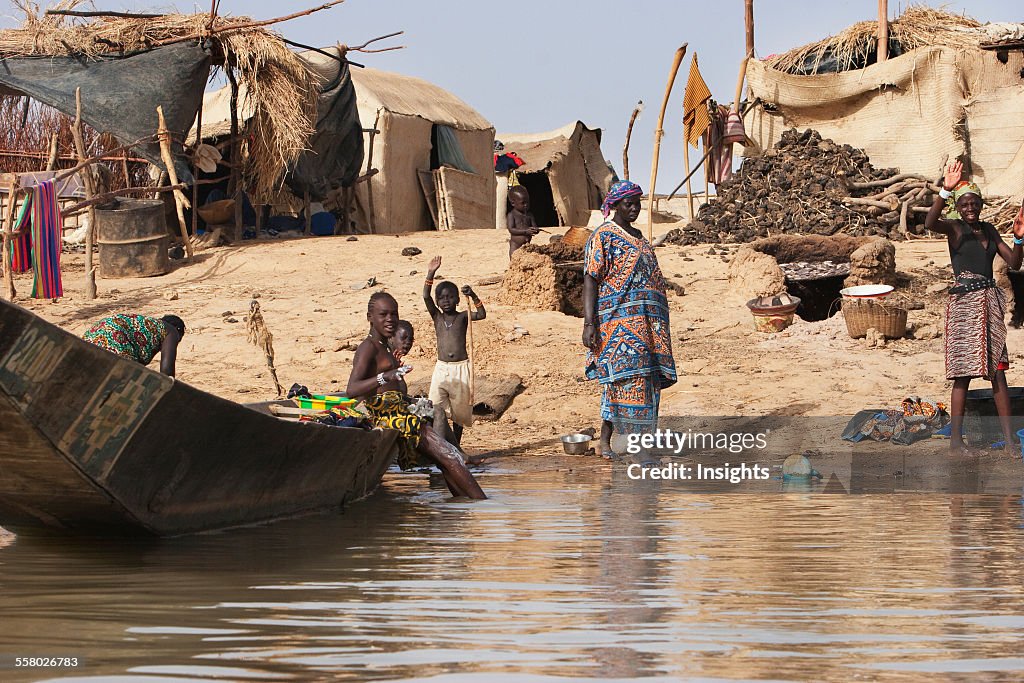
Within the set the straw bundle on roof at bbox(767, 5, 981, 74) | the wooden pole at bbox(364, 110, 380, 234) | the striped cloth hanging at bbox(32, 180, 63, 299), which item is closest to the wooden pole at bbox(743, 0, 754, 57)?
the straw bundle on roof at bbox(767, 5, 981, 74)

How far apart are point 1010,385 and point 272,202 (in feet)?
34.3

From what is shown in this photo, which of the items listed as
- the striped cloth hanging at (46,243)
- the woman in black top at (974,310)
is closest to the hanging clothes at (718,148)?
the striped cloth hanging at (46,243)

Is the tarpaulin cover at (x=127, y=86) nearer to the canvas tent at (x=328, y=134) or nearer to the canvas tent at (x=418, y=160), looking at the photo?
the canvas tent at (x=328, y=134)

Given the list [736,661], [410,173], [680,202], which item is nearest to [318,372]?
[736,661]

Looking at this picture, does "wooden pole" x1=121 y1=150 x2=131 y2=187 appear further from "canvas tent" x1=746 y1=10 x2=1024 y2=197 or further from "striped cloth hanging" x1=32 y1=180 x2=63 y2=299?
"canvas tent" x1=746 y1=10 x2=1024 y2=197

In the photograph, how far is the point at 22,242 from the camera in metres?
12.9

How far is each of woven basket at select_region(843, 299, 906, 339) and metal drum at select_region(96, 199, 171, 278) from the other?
7870 millimetres

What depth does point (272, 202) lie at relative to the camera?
54.6 ft

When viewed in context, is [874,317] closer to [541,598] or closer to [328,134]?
[541,598]

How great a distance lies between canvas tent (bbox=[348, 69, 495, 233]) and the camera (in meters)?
18.6

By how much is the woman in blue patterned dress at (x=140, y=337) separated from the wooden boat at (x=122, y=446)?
1.34 meters

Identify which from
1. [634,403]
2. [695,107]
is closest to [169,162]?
[695,107]

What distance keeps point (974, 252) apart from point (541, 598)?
15.2ft

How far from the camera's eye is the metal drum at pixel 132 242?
46.0 ft
